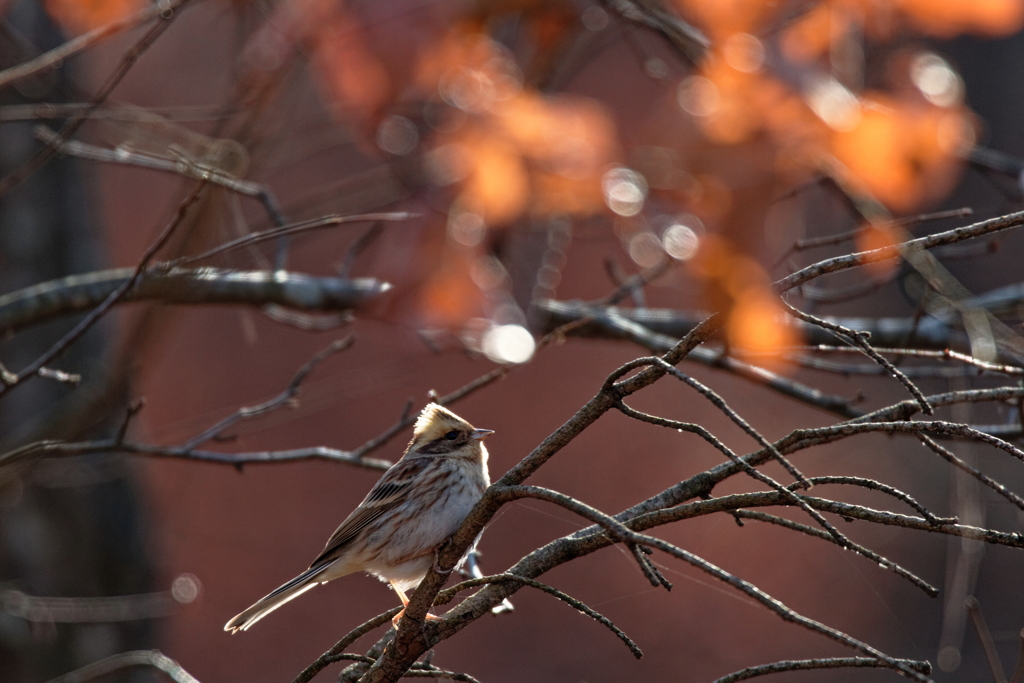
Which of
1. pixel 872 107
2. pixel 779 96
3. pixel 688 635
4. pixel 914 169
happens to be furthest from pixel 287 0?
pixel 688 635

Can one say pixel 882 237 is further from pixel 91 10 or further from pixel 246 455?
pixel 91 10

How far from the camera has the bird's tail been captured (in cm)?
284

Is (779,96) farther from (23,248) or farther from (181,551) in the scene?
(181,551)

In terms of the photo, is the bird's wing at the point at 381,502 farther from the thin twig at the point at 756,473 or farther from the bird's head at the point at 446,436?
the thin twig at the point at 756,473

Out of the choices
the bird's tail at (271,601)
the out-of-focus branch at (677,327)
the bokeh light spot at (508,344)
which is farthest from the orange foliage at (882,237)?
the bird's tail at (271,601)

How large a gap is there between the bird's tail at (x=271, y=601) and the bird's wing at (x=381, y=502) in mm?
127

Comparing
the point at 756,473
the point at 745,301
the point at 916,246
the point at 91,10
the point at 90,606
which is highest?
the point at 91,10

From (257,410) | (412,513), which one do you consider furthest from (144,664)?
(412,513)

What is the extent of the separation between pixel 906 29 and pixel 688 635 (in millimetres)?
6289

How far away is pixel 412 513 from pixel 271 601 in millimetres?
564

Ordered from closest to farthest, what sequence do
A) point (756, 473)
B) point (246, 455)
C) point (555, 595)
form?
point (756, 473)
point (555, 595)
point (246, 455)

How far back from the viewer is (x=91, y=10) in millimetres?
4230

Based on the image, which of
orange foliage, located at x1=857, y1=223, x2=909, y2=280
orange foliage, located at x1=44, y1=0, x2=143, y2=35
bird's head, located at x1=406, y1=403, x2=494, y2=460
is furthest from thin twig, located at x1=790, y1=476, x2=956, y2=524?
orange foliage, located at x1=44, y1=0, x2=143, y2=35

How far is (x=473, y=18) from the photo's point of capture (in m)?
3.79
